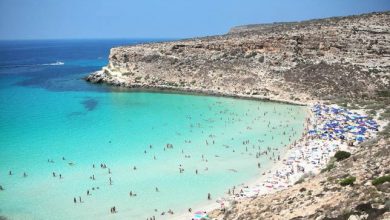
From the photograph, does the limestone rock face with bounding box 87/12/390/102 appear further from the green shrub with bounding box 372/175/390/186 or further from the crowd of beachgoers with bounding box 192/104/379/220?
the green shrub with bounding box 372/175/390/186

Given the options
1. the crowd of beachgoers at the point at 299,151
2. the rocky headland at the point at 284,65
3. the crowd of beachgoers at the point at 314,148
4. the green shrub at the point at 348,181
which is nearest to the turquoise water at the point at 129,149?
the crowd of beachgoers at the point at 299,151

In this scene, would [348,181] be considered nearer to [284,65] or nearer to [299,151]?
[299,151]

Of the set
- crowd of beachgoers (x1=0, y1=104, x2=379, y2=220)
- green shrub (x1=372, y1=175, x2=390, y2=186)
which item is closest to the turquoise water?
crowd of beachgoers (x1=0, y1=104, x2=379, y2=220)

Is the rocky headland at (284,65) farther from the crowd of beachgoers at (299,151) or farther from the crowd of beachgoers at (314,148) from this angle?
the crowd of beachgoers at (299,151)

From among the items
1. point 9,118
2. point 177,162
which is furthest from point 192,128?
point 9,118

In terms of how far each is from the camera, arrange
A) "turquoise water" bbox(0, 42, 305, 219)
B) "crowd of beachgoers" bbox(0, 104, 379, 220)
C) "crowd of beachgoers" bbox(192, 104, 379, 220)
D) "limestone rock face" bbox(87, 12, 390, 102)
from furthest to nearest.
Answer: "limestone rock face" bbox(87, 12, 390, 102)
"crowd of beachgoers" bbox(192, 104, 379, 220)
"crowd of beachgoers" bbox(0, 104, 379, 220)
"turquoise water" bbox(0, 42, 305, 219)

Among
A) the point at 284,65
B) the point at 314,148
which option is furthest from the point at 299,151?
the point at 284,65

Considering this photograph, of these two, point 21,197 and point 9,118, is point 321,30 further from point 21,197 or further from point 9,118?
point 21,197

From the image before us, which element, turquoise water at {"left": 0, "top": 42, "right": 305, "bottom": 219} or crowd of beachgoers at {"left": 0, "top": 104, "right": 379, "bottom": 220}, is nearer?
turquoise water at {"left": 0, "top": 42, "right": 305, "bottom": 219}
